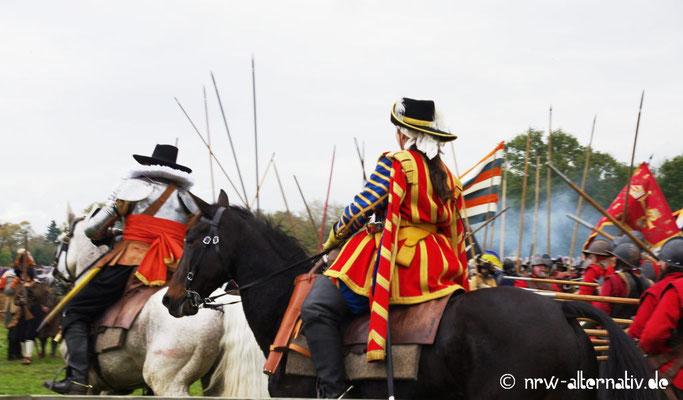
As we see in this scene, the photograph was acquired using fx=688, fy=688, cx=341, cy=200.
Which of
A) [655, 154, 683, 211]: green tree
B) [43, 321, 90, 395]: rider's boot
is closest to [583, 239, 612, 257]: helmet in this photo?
[43, 321, 90, 395]: rider's boot

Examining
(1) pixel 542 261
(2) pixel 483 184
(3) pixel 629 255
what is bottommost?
(1) pixel 542 261

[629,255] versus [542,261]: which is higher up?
[629,255]

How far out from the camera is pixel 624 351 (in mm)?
3516

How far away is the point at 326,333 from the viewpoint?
4.08 m

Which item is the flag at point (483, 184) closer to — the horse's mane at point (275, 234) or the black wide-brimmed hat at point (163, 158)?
the black wide-brimmed hat at point (163, 158)

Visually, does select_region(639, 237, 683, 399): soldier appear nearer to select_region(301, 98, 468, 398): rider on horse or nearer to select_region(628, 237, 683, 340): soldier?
select_region(628, 237, 683, 340): soldier

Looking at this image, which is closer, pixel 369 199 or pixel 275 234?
pixel 369 199

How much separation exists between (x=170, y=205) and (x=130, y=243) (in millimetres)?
501

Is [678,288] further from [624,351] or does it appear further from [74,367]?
[74,367]

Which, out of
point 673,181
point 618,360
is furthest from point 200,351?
point 673,181

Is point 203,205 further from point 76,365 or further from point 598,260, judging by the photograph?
point 598,260

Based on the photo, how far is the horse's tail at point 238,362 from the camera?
→ 5434mm

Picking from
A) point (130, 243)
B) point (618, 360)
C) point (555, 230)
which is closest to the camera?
point (618, 360)

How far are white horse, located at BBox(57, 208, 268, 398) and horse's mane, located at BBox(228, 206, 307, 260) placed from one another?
0.99 meters
